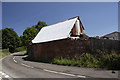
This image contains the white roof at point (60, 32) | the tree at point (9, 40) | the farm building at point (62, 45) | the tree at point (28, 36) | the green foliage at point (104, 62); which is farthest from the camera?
the tree at point (9, 40)

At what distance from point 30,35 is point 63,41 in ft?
75.2

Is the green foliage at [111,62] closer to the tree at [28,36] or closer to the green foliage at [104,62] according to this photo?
the green foliage at [104,62]

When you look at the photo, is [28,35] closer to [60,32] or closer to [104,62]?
[60,32]

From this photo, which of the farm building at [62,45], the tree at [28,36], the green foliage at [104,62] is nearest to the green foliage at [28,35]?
the tree at [28,36]

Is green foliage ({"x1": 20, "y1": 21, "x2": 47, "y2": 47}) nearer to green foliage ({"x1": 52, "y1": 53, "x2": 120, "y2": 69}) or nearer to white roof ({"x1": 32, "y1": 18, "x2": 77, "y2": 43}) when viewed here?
white roof ({"x1": 32, "y1": 18, "x2": 77, "y2": 43})

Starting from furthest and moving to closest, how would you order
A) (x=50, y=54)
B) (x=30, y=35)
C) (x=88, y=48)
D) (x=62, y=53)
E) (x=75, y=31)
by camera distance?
(x=30, y=35) → (x=75, y=31) → (x=50, y=54) → (x=62, y=53) → (x=88, y=48)

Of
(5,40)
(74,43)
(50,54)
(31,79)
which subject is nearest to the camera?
(31,79)

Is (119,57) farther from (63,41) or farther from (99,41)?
(63,41)

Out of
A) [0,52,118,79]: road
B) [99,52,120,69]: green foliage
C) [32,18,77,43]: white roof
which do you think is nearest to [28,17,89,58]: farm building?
[32,18,77,43]: white roof

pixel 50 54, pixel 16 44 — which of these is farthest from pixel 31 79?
pixel 16 44

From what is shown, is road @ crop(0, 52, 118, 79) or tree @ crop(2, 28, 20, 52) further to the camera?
tree @ crop(2, 28, 20, 52)

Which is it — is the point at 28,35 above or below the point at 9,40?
above

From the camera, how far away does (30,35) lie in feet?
109

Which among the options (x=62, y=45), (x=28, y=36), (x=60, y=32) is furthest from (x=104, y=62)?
(x=28, y=36)
